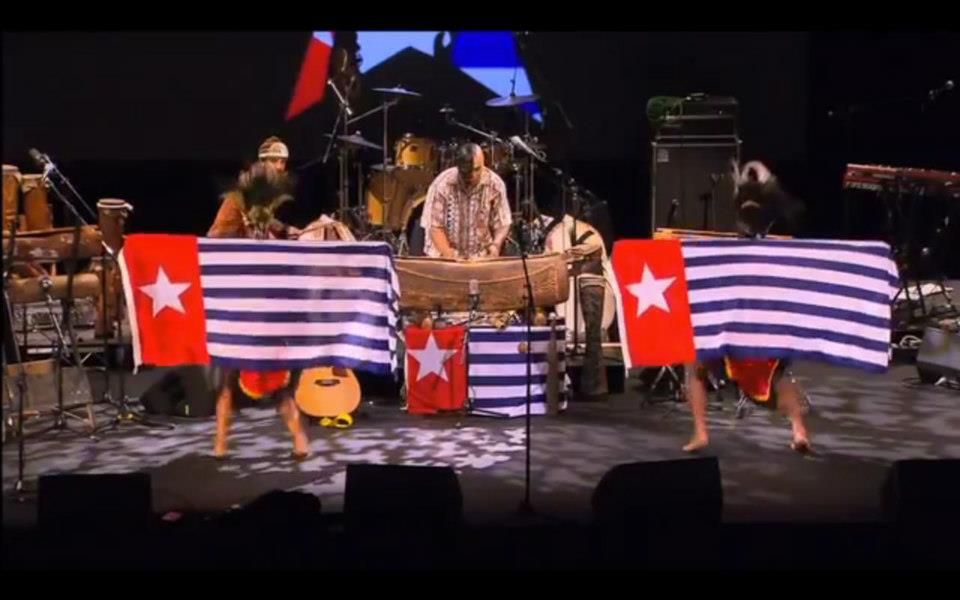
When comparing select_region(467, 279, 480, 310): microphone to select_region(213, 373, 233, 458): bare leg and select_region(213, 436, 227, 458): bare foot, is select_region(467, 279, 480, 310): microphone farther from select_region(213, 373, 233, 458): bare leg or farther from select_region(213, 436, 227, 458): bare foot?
select_region(213, 436, 227, 458): bare foot

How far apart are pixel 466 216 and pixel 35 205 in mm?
3129

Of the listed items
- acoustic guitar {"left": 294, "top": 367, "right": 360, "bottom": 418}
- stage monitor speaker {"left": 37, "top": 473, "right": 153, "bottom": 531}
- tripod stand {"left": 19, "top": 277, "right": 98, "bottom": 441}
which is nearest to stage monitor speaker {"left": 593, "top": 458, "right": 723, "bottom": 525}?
stage monitor speaker {"left": 37, "top": 473, "right": 153, "bottom": 531}

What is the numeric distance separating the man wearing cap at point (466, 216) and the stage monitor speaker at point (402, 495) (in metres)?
3.74

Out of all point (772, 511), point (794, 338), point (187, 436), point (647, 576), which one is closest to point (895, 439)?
point (794, 338)

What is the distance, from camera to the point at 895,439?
7.54m

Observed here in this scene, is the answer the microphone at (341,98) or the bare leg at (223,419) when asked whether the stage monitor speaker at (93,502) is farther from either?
the microphone at (341,98)

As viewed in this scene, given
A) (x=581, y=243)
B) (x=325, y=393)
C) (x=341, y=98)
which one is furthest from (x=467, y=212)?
(x=341, y=98)

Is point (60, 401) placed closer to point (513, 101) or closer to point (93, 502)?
point (93, 502)

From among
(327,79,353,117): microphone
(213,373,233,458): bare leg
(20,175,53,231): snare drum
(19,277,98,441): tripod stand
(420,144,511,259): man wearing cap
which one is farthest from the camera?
(327,79,353,117): microphone

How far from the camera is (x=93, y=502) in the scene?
496 centimetres

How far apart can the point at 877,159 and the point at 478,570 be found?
7.97 metres

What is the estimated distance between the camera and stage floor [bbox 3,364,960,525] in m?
6.12

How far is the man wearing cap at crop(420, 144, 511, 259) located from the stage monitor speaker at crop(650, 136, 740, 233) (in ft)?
7.03

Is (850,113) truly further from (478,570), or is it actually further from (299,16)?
(478,570)
